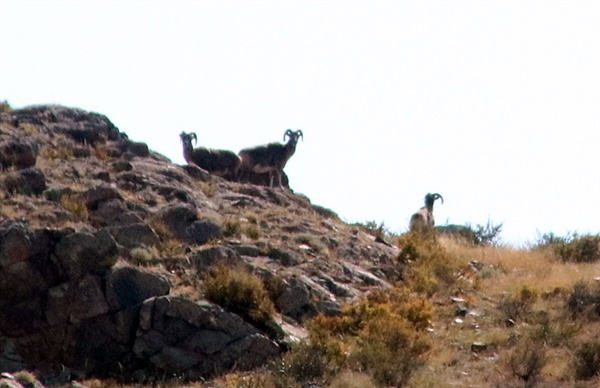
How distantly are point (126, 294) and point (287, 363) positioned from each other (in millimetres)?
3360

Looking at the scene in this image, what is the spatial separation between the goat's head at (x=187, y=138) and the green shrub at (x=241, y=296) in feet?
37.6

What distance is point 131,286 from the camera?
21.4 meters

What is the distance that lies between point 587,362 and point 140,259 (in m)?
8.17

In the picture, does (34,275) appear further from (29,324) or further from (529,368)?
(529,368)

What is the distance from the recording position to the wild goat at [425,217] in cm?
3201

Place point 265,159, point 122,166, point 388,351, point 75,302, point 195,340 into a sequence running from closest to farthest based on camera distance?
point 388,351, point 195,340, point 75,302, point 122,166, point 265,159

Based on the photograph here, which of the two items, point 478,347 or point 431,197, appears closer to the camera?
point 478,347

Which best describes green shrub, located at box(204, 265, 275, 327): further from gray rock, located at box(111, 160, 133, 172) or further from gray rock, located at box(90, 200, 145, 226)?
gray rock, located at box(111, 160, 133, 172)

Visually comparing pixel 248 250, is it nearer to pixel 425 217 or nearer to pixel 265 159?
pixel 265 159

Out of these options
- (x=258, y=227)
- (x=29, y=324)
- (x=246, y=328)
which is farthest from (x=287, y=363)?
(x=258, y=227)

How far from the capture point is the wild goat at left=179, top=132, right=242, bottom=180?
3133 cm

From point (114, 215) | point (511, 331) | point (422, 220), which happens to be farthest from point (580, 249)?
point (114, 215)

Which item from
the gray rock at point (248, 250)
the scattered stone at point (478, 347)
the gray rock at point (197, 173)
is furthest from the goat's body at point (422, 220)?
the scattered stone at point (478, 347)

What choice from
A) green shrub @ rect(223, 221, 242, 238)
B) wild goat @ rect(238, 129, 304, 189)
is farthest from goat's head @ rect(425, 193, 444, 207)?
green shrub @ rect(223, 221, 242, 238)
